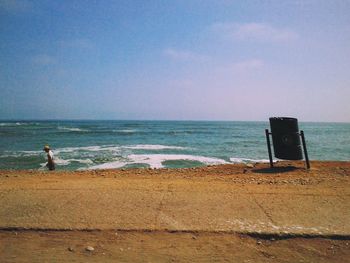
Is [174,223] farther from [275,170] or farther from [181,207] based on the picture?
[275,170]

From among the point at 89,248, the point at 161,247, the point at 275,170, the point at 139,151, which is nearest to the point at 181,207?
the point at 161,247

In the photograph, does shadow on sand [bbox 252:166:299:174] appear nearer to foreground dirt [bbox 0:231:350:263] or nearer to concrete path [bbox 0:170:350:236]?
concrete path [bbox 0:170:350:236]

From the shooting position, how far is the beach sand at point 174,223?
317 cm

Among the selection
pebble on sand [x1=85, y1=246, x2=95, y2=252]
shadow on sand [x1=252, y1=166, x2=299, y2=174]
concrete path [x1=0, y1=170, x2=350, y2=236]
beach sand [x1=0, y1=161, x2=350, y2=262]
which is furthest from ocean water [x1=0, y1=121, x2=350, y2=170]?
pebble on sand [x1=85, y1=246, x2=95, y2=252]

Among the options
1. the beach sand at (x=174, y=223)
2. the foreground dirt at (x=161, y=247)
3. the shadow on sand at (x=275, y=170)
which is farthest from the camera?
the shadow on sand at (x=275, y=170)

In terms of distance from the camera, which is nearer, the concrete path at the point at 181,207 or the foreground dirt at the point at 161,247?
the foreground dirt at the point at 161,247

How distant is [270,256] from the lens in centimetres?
314

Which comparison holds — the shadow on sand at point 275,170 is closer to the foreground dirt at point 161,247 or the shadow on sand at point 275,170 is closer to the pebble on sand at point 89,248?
the foreground dirt at point 161,247

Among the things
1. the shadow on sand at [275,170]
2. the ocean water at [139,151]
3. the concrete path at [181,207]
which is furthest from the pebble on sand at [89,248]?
the ocean water at [139,151]

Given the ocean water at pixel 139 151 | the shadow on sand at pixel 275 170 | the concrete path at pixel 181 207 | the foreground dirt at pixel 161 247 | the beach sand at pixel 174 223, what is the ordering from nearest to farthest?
1. the foreground dirt at pixel 161 247
2. the beach sand at pixel 174 223
3. the concrete path at pixel 181 207
4. the shadow on sand at pixel 275 170
5. the ocean water at pixel 139 151

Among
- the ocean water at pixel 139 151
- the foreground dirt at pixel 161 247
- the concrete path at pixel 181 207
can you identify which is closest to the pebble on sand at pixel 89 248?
the foreground dirt at pixel 161 247

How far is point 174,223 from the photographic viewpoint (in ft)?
12.6

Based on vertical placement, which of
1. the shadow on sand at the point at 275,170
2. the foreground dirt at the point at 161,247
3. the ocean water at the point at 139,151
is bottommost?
the ocean water at the point at 139,151

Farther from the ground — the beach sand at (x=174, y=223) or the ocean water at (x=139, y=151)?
the beach sand at (x=174, y=223)
